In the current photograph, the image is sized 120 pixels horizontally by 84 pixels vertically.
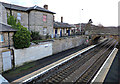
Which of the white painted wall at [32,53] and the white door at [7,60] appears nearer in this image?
the white door at [7,60]

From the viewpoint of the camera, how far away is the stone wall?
1724 cm

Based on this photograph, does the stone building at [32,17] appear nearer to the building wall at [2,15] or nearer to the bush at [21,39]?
the building wall at [2,15]

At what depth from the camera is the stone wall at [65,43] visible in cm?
1724

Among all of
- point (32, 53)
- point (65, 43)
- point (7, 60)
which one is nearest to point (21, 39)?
point (32, 53)

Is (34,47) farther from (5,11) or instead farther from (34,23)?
(5,11)

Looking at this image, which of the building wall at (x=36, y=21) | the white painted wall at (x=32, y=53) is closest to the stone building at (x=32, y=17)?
the building wall at (x=36, y=21)

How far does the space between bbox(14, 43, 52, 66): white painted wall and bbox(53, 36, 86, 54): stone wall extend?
184cm

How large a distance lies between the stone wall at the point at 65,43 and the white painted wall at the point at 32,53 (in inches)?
72.3

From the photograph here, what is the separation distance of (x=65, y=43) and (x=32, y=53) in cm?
916

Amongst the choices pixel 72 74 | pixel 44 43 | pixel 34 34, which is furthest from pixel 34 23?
pixel 72 74

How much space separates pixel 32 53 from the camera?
12719mm

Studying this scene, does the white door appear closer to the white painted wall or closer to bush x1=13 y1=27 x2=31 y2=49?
the white painted wall

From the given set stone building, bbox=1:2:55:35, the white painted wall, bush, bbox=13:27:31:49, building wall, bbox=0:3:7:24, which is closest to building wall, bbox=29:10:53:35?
stone building, bbox=1:2:55:35

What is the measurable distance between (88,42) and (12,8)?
2352 centimetres
